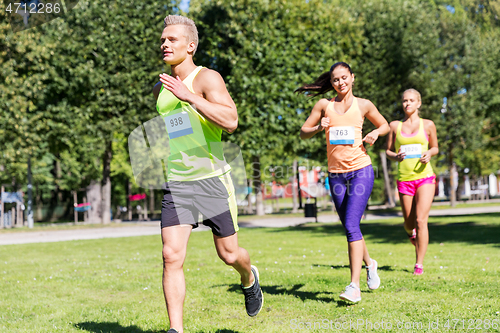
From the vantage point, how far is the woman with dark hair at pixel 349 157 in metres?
5.21

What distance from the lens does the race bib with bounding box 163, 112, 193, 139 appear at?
3.69m

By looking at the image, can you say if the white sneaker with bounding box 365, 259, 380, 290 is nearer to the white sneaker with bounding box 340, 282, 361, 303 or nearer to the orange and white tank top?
the white sneaker with bounding box 340, 282, 361, 303

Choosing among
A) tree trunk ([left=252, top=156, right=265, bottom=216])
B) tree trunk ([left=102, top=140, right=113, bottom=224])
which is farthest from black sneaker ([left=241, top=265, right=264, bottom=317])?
tree trunk ([left=252, top=156, right=265, bottom=216])

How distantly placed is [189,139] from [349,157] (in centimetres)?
222

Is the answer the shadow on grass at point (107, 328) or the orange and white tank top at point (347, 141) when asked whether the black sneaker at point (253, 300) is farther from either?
the orange and white tank top at point (347, 141)

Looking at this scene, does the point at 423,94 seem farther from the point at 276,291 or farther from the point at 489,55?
the point at 276,291

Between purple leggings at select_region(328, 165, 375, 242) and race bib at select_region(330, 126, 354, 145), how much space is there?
A: 1.13 ft

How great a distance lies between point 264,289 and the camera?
20.1 ft

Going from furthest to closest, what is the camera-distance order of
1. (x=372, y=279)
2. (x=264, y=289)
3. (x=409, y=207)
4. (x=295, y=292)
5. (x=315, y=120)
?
(x=409, y=207) < (x=264, y=289) < (x=295, y=292) < (x=315, y=120) < (x=372, y=279)

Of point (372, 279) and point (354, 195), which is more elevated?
point (354, 195)

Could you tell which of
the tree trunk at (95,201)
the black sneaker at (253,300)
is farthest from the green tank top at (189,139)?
the tree trunk at (95,201)

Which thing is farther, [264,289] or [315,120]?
[264,289]

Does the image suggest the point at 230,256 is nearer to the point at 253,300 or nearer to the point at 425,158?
the point at 253,300

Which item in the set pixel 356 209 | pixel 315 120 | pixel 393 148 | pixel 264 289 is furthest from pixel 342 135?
pixel 393 148
